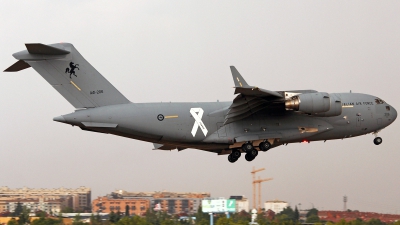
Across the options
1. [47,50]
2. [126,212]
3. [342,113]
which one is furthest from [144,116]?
[126,212]

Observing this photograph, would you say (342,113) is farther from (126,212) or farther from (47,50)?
(126,212)

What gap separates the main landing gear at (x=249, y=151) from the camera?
25734 mm

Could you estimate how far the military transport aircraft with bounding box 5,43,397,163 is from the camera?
23844 mm

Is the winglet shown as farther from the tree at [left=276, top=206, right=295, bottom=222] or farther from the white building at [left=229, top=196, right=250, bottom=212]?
the white building at [left=229, top=196, right=250, bottom=212]

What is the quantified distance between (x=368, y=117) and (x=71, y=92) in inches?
452

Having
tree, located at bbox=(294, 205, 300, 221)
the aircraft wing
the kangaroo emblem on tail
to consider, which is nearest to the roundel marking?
the aircraft wing

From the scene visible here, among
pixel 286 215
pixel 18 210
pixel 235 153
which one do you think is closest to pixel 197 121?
pixel 235 153

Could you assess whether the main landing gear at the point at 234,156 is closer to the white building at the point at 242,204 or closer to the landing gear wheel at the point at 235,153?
the landing gear wheel at the point at 235,153

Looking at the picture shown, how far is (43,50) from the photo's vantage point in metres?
23.5

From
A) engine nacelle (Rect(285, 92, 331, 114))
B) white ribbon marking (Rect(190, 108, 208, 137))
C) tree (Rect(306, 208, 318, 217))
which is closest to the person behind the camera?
engine nacelle (Rect(285, 92, 331, 114))

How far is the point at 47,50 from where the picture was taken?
23.6 m

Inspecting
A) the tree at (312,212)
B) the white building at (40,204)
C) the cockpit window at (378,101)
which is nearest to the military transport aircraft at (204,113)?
the cockpit window at (378,101)

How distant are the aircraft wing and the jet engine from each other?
0.46 m

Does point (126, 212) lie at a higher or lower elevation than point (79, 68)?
lower
